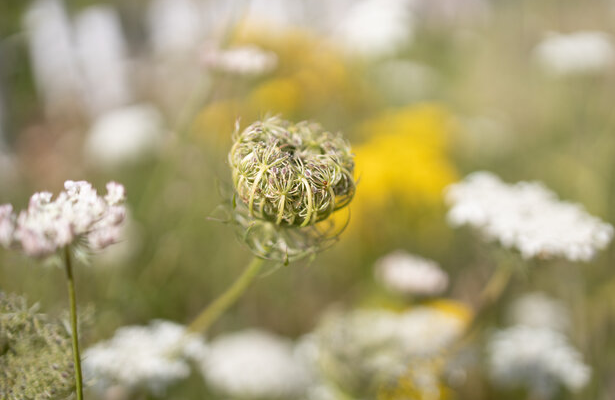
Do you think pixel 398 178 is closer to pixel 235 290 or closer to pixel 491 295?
pixel 491 295

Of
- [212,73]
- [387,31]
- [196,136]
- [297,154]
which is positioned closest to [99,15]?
[196,136]

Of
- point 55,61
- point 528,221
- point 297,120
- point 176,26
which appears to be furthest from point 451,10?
point 528,221

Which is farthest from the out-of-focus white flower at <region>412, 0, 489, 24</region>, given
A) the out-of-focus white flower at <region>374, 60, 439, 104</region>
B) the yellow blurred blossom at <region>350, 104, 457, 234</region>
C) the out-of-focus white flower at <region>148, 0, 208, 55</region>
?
the yellow blurred blossom at <region>350, 104, 457, 234</region>

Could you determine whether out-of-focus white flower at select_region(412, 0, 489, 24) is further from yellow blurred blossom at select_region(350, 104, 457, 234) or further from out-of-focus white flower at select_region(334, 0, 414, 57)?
yellow blurred blossom at select_region(350, 104, 457, 234)

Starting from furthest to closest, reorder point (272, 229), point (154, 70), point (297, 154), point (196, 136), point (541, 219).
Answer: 1. point (154, 70)
2. point (196, 136)
3. point (541, 219)
4. point (272, 229)
5. point (297, 154)

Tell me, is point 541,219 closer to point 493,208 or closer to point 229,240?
point 493,208

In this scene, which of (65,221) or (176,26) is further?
(176,26)
